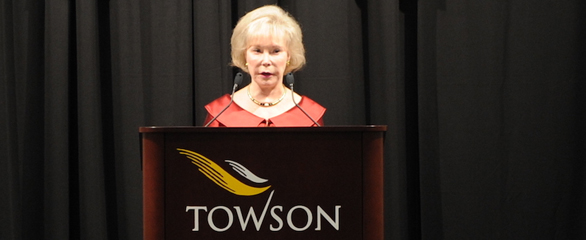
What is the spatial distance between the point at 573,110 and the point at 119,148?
84.2 inches

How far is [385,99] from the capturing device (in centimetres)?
275

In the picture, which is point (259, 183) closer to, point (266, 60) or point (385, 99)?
point (266, 60)

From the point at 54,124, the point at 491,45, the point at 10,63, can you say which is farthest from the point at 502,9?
the point at 10,63

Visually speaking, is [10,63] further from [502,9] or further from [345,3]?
[502,9]

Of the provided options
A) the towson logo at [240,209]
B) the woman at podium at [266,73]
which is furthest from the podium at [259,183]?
the woman at podium at [266,73]

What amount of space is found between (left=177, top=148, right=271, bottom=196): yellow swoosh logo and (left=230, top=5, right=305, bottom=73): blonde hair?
2.38ft

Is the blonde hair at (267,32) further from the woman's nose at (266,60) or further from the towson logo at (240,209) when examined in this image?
the towson logo at (240,209)

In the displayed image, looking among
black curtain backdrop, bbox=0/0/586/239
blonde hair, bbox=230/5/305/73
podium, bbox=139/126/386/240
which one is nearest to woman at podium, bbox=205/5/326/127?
blonde hair, bbox=230/5/305/73

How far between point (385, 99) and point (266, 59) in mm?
1016

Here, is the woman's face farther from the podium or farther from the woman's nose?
the podium

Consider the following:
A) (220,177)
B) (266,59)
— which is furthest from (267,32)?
(220,177)

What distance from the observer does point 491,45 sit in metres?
2.74

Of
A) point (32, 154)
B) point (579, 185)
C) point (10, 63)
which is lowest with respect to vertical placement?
point (579, 185)

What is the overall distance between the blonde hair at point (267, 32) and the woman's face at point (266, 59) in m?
0.02
